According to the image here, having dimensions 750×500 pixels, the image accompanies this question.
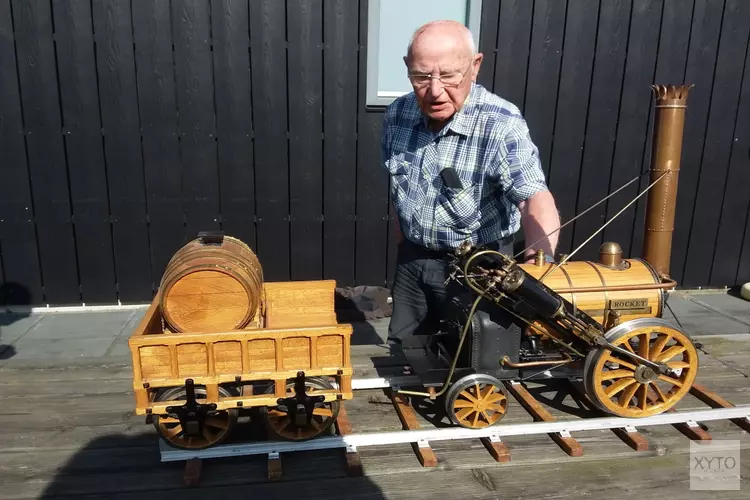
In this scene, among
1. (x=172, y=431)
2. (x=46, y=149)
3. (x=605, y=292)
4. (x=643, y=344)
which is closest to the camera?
(x=172, y=431)

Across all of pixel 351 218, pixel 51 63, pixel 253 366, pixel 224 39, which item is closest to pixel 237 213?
pixel 351 218

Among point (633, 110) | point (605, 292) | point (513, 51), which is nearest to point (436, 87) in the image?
point (605, 292)

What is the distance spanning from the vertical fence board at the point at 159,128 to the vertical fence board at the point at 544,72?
151 inches

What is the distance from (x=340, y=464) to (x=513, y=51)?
4.82 meters

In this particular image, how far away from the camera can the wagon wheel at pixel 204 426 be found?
10.5 feet

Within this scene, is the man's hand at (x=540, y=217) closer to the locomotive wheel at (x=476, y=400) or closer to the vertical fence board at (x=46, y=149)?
the locomotive wheel at (x=476, y=400)

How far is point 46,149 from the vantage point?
19.1 ft

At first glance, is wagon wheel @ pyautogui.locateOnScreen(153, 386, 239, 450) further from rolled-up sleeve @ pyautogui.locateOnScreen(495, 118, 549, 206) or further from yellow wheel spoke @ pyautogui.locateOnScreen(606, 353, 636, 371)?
yellow wheel spoke @ pyautogui.locateOnScreen(606, 353, 636, 371)

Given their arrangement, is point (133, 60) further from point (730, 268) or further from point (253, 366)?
point (730, 268)

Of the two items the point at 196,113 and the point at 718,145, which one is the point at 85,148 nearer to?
the point at 196,113

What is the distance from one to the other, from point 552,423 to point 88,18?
18.1 feet

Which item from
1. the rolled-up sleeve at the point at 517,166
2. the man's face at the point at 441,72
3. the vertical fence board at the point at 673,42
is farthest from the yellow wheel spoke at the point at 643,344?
the vertical fence board at the point at 673,42

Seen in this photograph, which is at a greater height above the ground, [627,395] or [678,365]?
[678,365]

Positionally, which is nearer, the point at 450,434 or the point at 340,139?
the point at 450,434
